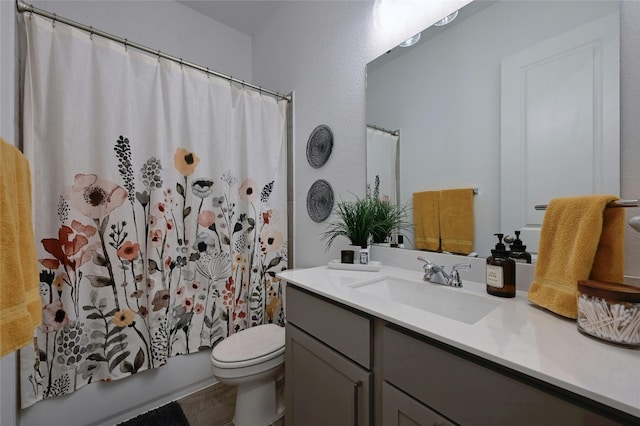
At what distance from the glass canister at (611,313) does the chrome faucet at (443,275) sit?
0.38 metres

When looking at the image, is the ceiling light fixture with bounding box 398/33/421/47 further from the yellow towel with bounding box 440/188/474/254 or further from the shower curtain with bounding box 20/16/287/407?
the shower curtain with bounding box 20/16/287/407

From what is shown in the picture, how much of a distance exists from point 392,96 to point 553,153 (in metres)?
0.73

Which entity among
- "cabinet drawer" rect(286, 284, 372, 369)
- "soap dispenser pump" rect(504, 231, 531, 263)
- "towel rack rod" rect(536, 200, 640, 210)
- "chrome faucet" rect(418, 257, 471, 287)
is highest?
"towel rack rod" rect(536, 200, 640, 210)

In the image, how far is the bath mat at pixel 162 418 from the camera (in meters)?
1.37

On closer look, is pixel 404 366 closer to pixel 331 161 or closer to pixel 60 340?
pixel 331 161

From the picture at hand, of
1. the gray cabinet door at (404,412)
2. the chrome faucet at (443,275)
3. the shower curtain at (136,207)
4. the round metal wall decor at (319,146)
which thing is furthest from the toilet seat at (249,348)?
the round metal wall decor at (319,146)

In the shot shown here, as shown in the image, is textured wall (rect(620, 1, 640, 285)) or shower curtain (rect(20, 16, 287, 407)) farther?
shower curtain (rect(20, 16, 287, 407))

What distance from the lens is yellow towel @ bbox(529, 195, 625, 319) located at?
0.65m

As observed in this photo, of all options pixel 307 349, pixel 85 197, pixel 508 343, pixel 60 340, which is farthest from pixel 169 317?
pixel 508 343

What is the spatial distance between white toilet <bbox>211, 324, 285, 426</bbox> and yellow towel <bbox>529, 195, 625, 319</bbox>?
1146 millimetres

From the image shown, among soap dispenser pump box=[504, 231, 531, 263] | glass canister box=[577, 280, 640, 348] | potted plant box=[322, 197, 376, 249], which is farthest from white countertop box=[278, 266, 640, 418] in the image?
potted plant box=[322, 197, 376, 249]

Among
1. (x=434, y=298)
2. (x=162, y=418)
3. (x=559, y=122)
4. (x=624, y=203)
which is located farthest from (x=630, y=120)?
(x=162, y=418)

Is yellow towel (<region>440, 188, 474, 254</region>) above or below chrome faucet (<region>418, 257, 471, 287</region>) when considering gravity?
above

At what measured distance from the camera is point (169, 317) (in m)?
1.47
